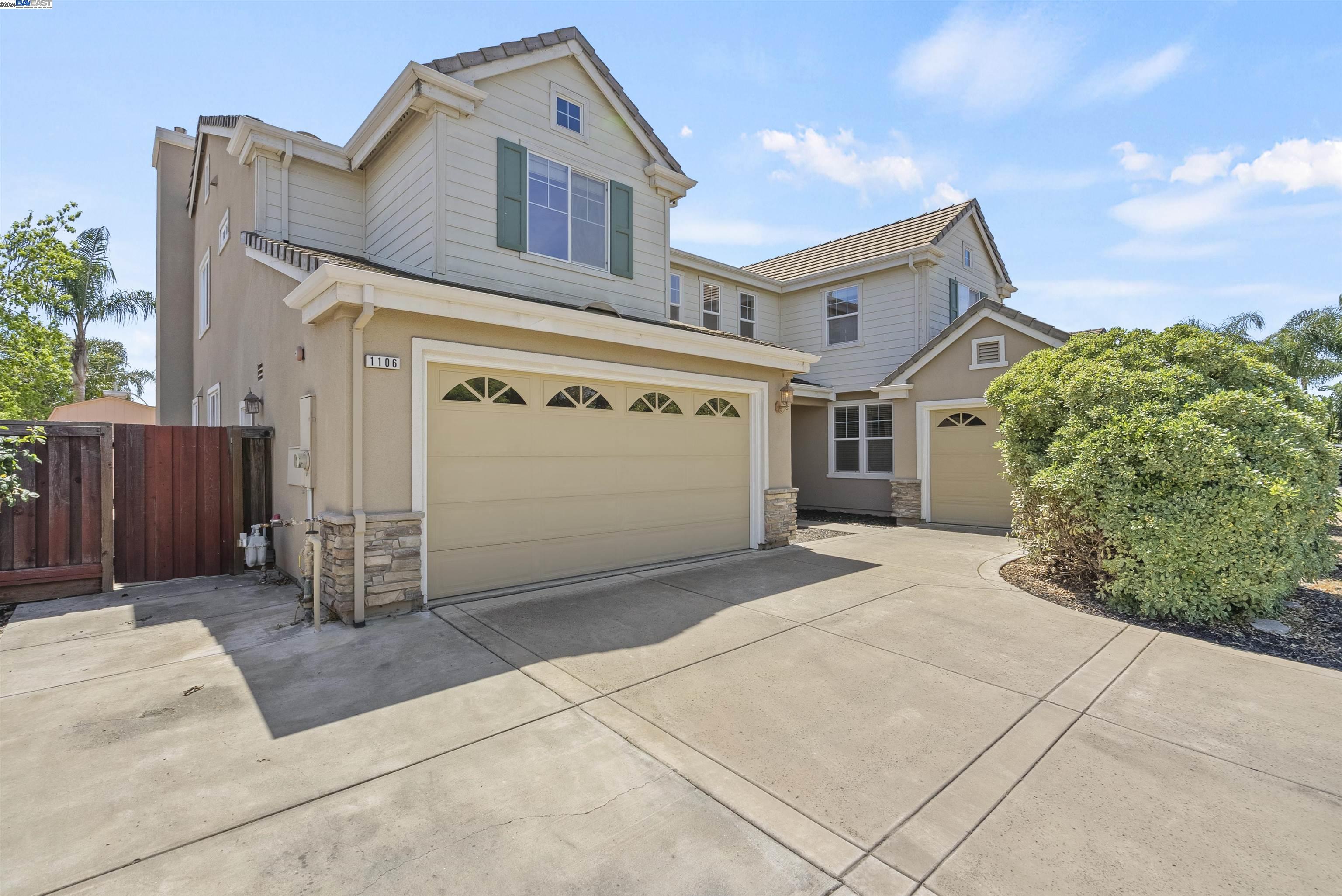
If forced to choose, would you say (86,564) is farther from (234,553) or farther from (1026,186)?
(1026,186)

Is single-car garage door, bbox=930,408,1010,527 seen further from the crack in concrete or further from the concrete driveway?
the crack in concrete

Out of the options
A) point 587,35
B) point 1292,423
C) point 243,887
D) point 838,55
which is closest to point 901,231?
point 838,55

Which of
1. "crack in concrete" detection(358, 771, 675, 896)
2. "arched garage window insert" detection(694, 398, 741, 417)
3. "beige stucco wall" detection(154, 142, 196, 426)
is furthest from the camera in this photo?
"beige stucco wall" detection(154, 142, 196, 426)

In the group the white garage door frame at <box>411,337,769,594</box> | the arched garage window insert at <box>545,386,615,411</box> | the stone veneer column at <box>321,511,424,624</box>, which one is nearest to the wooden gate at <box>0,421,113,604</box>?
the stone veneer column at <box>321,511,424,624</box>

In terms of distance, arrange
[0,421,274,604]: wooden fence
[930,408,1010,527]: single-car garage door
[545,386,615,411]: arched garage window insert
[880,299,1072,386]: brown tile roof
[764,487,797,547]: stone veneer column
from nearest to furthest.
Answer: [0,421,274,604]: wooden fence → [545,386,615,411]: arched garage window insert → [764,487,797,547]: stone veneer column → [880,299,1072,386]: brown tile roof → [930,408,1010,527]: single-car garage door

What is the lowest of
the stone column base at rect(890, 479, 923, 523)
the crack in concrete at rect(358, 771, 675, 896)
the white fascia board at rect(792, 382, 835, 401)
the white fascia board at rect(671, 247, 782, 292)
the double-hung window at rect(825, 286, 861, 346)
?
the crack in concrete at rect(358, 771, 675, 896)

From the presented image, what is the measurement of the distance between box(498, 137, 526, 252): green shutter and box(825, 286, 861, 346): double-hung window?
343 inches

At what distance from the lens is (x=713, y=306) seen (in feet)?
44.3

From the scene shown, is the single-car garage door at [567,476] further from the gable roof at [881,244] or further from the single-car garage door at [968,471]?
the gable roof at [881,244]

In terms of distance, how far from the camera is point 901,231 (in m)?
14.1

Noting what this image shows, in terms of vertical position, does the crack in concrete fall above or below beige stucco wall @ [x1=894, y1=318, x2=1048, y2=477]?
below

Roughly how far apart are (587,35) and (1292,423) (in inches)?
388

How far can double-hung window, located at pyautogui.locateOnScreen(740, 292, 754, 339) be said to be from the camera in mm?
14156

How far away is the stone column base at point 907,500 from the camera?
11.9 m
